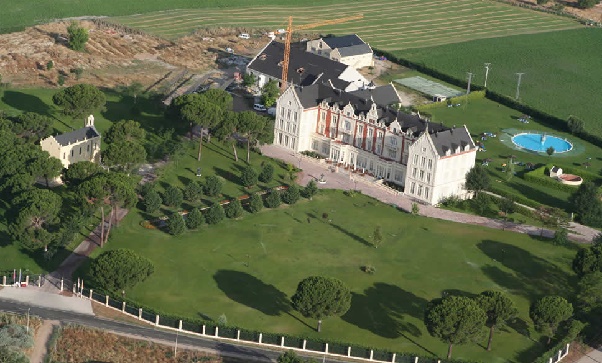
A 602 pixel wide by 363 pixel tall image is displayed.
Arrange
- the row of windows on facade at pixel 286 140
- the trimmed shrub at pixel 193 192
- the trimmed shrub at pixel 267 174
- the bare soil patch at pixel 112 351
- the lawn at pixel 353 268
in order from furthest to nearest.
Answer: the row of windows on facade at pixel 286 140 < the trimmed shrub at pixel 267 174 < the trimmed shrub at pixel 193 192 < the lawn at pixel 353 268 < the bare soil patch at pixel 112 351

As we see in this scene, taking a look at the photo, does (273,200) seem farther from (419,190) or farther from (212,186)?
(419,190)

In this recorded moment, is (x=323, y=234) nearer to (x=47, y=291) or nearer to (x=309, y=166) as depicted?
(x=309, y=166)

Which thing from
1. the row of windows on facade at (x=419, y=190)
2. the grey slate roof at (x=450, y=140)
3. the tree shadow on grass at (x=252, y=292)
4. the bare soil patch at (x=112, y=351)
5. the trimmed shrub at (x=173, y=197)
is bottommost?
the bare soil patch at (x=112, y=351)

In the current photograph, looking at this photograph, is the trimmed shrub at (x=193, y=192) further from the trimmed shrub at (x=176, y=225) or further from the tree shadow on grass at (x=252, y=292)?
the tree shadow on grass at (x=252, y=292)

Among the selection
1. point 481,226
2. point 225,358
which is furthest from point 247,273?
point 481,226

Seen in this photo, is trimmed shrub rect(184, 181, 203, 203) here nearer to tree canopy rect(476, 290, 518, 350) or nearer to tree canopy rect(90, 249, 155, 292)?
tree canopy rect(90, 249, 155, 292)

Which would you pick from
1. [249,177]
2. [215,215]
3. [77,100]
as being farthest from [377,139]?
[77,100]

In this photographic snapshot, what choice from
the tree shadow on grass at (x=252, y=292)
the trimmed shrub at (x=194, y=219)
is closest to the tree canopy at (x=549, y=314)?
the tree shadow on grass at (x=252, y=292)
